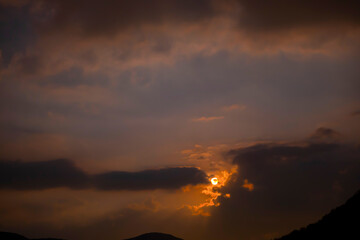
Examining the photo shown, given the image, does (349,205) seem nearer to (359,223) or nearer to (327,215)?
(327,215)

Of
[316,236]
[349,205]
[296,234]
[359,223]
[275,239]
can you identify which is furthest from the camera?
[275,239]

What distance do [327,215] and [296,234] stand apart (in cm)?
820

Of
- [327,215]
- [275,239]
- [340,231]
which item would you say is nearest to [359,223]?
[340,231]

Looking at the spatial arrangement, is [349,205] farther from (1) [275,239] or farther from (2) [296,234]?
(1) [275,239]

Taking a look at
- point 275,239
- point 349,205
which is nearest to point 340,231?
point 349,205

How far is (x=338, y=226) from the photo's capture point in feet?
177

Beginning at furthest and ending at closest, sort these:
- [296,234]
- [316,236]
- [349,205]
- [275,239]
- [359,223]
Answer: [275,239]
[296,234]
[349,205]
[316,236]
[359,223]

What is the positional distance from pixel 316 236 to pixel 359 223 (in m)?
9.71

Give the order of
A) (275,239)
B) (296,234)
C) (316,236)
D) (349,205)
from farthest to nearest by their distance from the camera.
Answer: (275,239) < (296,234) < (349,205) < (316,236)

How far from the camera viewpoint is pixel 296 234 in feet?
213

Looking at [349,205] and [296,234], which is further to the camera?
[296,234]

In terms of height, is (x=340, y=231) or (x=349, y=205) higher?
(x=349, y=205)

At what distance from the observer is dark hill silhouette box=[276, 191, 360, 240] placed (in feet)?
163

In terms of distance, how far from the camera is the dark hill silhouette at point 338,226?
49.7 metres
